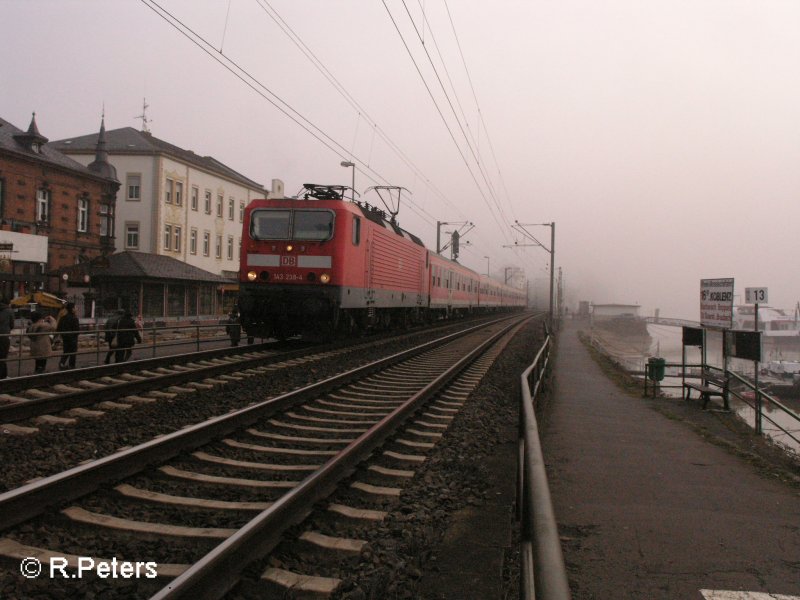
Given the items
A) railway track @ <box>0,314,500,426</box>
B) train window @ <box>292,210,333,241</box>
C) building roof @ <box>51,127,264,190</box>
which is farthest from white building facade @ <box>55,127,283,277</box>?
railway track @ <box>0,314,500,426</box>

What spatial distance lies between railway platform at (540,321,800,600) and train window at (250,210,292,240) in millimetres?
8046

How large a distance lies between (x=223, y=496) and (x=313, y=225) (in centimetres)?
1038

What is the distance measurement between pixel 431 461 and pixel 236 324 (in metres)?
11.4

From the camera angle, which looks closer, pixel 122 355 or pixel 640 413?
pixel 640 413

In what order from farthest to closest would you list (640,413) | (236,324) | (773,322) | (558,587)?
(773,322) < (236,324) < (640,413) < (558,587)

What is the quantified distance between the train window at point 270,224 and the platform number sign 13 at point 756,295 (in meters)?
9.98

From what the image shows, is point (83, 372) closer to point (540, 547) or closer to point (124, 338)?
point (124, 338)

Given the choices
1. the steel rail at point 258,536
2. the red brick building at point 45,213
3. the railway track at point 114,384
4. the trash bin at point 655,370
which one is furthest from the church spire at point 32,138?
the steel rail at point 258,536

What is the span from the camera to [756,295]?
11.9 m

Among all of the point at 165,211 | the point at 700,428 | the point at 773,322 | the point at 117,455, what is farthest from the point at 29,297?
the point at 773,322

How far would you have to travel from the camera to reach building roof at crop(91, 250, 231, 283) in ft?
102

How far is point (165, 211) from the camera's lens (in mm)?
39219

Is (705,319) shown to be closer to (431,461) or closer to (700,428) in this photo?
(700,428)

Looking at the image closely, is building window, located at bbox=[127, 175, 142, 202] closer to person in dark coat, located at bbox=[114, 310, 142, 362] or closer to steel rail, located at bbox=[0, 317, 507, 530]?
person in dark coat, located at bbox=[114, 310, 142, 362]
